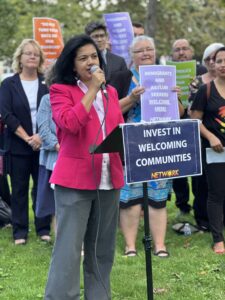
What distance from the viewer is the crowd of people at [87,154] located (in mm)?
3689

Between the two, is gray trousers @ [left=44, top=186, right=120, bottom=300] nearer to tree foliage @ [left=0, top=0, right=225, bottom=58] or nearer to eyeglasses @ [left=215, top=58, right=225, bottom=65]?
eyeglasses @ [left=215, top=58, right=225, bottom=65]

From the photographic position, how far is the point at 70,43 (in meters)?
3.71

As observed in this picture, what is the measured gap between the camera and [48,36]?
779 centimetres

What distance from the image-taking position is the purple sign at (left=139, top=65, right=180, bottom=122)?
5086mm

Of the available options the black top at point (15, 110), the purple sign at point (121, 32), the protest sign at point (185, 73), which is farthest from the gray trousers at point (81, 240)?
the purple sign at point (121, 32)

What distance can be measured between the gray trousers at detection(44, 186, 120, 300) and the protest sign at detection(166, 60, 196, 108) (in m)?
2.68

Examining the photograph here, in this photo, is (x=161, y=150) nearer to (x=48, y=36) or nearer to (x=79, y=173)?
(x=79, y=173)

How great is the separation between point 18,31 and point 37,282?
19.6 m

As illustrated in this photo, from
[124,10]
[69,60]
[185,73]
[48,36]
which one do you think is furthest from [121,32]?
[124,10]

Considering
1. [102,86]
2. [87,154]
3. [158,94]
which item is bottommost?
[87,154]

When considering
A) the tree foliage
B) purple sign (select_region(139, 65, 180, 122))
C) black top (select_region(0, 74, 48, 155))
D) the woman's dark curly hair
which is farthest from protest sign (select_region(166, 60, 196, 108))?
the tree foliage

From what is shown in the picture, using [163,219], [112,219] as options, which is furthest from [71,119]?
[163,219]

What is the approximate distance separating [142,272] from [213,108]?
5.99ft

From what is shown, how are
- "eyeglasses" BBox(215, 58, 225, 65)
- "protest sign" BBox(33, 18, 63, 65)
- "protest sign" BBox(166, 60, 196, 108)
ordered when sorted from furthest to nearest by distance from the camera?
"protest sign" BBox(33, 18, 63, 65)
"protest sign" BBox(166, 60, 196, 108)
"eyeglasses" BBox(215, 58, 225, 65)
